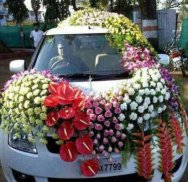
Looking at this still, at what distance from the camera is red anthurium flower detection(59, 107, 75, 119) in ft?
12.5

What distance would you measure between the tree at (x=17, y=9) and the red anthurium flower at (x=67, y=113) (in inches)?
1094

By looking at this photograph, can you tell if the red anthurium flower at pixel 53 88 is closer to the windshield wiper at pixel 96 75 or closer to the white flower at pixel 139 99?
the white flower at pixel 139 99

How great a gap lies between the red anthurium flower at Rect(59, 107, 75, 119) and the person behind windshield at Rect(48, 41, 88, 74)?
130cm

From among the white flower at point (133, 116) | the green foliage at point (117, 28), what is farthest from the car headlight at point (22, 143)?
the green foliage at point (117, 28)

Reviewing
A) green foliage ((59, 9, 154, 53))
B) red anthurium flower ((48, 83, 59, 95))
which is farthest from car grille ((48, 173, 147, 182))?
green foliage ((59, 9, 154, 53))

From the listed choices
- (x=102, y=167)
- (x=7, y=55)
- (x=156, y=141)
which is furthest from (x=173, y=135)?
(x=7, y=55)

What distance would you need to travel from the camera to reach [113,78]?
4.91 metres

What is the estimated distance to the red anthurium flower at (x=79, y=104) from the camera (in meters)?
3.85

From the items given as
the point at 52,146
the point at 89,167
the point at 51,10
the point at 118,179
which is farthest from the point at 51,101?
the point at 51,10

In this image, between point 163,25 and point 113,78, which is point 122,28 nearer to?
point 113,78

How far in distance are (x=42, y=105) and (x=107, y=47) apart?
6.11 feet

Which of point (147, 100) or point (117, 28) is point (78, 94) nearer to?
point (147, 100)

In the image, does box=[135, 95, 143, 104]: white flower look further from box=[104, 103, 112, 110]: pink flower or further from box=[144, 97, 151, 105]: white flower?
Result: box=[104, 103, 112, 110]: pink flower

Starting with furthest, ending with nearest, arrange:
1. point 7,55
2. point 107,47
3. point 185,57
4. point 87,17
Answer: point 7,55
point 185,57
point 87,17
point 107,47
